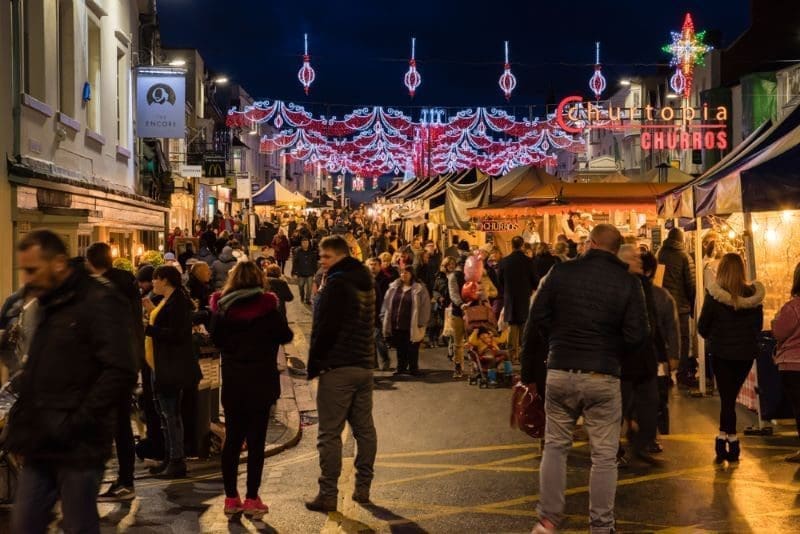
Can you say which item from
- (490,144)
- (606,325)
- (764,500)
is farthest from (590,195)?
(490,144)

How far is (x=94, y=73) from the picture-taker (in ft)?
61.3

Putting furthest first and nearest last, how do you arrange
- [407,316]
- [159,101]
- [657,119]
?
[657,119]
[159,101]
[407,316]

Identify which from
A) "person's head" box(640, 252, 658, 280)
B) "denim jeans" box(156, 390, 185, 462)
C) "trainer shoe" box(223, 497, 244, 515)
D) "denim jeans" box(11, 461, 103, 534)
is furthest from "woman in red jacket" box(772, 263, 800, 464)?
"denim jeans" box(11, 461, 103, 534)

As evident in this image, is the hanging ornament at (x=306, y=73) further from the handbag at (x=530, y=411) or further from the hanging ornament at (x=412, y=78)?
the handbag at (x=530, y=411)

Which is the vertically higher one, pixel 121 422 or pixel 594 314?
pixel 594 314

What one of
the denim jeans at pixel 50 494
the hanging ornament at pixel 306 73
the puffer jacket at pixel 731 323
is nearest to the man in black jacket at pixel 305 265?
the hanging ornament at pixel 306 73

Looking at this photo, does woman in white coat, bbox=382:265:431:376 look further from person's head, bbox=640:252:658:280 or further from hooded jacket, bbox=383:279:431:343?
person's head, bbox=640:252:658:280

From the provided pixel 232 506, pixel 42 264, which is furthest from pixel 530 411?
pixel 42 264

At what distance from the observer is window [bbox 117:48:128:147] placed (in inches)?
827

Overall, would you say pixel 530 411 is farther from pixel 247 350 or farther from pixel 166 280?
pixel 166 280

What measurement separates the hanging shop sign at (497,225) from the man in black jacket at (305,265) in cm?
439

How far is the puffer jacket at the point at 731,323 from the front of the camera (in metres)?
8.91

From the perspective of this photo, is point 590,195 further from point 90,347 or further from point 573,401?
point 90,347

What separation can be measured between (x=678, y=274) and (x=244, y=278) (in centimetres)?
784
